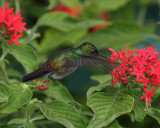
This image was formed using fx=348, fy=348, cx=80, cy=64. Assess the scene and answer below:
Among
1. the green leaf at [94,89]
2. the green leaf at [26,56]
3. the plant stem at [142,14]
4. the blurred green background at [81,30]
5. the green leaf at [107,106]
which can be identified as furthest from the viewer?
the plant stem at [142,14]

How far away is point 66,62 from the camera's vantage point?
1052 mm

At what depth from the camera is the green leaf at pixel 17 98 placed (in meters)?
0.91

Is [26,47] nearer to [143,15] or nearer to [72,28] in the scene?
[72,28]

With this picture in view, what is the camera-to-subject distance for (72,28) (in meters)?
1.61

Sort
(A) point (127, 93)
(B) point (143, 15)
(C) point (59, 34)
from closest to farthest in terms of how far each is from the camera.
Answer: (A) point (127, 93)
(C) point (59, 34)
(B) point (143, 15)

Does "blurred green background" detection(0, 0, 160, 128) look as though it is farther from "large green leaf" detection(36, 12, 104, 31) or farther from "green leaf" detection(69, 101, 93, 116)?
"green leaf" detection(69, 101, 93, 116)

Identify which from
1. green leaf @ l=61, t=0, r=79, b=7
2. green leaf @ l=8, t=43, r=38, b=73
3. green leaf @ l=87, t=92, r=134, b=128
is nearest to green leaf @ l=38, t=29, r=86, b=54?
green leaf @ l=61, t=0, r=79, b=7

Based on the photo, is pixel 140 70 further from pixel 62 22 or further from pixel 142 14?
pixel 142 14

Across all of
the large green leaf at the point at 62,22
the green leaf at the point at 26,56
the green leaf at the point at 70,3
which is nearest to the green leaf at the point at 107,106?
the green leaf at the point at 26,56

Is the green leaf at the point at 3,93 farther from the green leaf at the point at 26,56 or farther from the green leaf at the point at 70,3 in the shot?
the green leaf at the point at 70,3

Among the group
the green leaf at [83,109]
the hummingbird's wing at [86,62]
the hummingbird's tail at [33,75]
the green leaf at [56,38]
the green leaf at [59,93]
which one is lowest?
the green leaf at [56,38]

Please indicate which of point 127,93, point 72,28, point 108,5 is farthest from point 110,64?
point 108,5

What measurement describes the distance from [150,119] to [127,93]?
0.18 metres

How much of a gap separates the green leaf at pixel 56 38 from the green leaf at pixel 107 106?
0.74 meters
